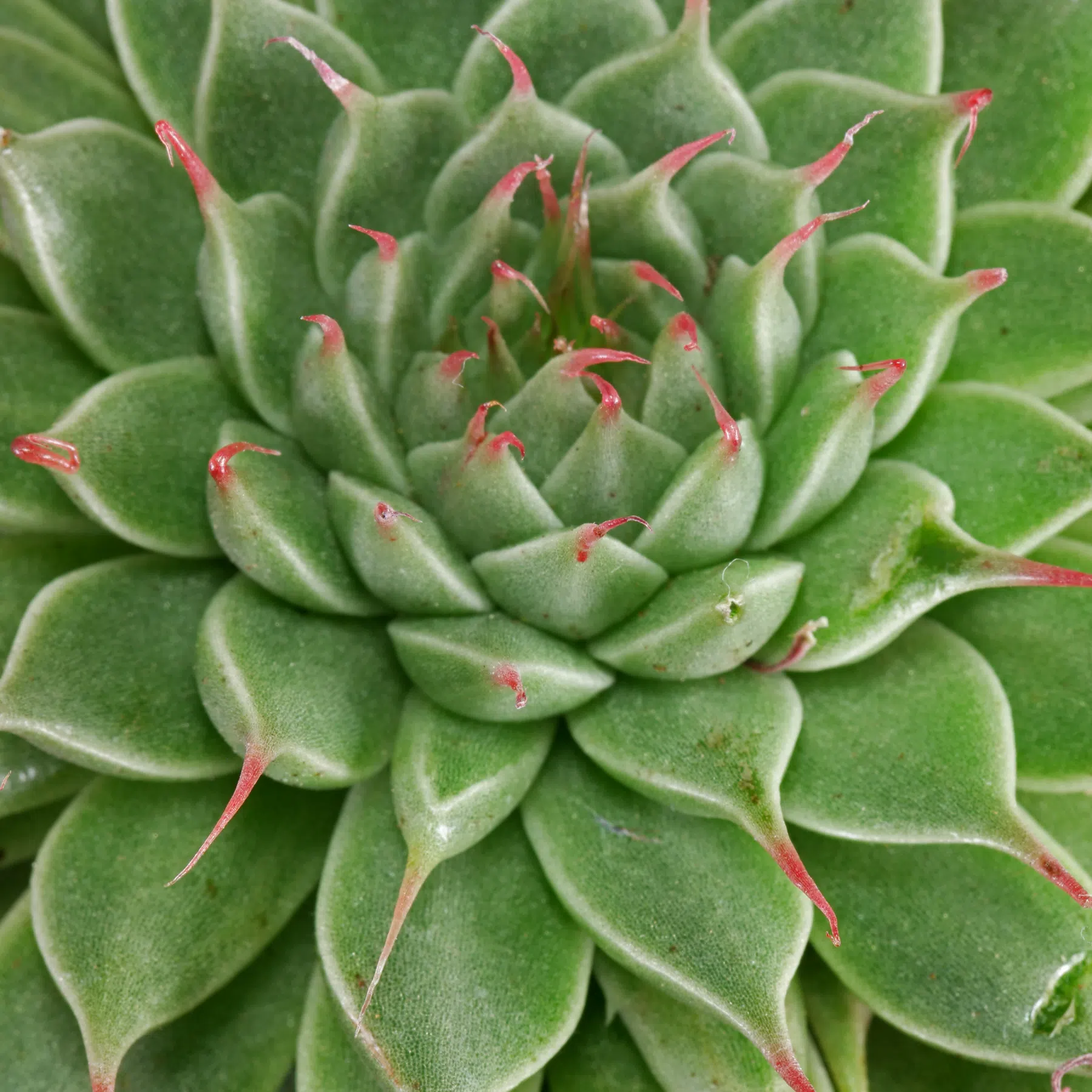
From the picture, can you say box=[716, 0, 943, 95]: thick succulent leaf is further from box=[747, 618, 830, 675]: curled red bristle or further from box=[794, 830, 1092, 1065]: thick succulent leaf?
box=[794, 830, 1092, 1065]: thick succulent leaf

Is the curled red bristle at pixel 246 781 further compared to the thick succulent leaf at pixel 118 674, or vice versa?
the thick succulent leaf at pixel 118 674

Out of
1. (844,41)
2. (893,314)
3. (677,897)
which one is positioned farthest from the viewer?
(844,41)

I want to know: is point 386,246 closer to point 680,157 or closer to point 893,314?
point 680,157

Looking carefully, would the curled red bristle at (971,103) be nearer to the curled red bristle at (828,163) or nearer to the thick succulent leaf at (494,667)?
the curled red bristle at (828,163)

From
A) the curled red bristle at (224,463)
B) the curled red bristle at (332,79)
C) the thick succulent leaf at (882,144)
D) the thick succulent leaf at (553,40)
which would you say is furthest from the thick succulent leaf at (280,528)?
the thick succulent leaf at (882,144)

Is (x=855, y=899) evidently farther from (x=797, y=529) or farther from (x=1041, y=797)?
(x=797, y=529)

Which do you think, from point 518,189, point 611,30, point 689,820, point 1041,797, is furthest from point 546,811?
point 611,30

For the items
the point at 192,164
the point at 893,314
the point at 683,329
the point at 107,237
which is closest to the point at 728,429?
the point at 683,329
